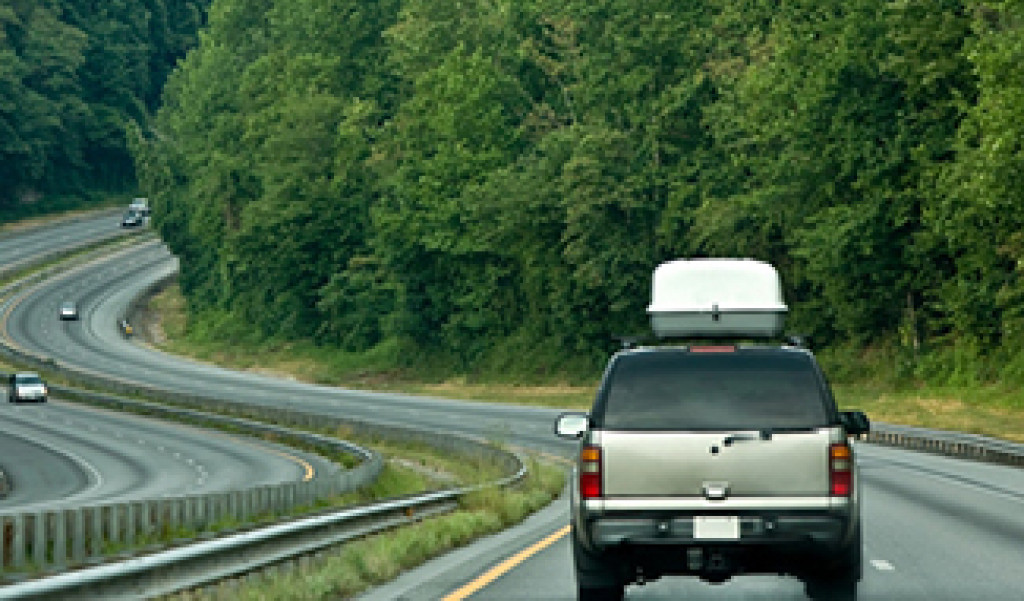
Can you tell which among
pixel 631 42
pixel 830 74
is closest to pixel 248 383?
pixel 631 42

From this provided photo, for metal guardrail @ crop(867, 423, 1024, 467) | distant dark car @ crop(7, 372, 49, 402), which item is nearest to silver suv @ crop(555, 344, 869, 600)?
metal guardrail @ crop(867, 423, 1024, 467)

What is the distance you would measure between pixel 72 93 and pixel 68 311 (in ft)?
158

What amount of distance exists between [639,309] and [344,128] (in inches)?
1075

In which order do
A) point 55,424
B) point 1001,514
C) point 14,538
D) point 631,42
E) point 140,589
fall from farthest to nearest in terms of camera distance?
1. point 631,42
2. point 55,424
3. point 1001,514
4. point 14,538
5. point 140,589

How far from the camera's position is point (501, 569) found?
1500 cm

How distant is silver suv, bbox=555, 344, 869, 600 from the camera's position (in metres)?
11.1

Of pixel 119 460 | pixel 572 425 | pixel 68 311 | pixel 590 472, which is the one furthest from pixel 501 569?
pixel 68 311

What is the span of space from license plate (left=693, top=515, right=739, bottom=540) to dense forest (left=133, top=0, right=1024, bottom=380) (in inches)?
1202

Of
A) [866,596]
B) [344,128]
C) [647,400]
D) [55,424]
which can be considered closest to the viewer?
[647,400]

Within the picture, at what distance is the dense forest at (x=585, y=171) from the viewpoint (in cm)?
5578

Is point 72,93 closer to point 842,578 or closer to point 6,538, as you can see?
point 6,538

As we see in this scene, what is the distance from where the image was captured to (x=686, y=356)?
452 inches

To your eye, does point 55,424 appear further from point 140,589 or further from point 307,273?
point 140,589

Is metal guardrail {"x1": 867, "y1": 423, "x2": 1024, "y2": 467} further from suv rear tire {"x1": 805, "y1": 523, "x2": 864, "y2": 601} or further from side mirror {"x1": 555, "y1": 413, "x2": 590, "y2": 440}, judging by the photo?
side mirror {"x1": 555, "y1": 413, "x2": 590, "y2": 440}
